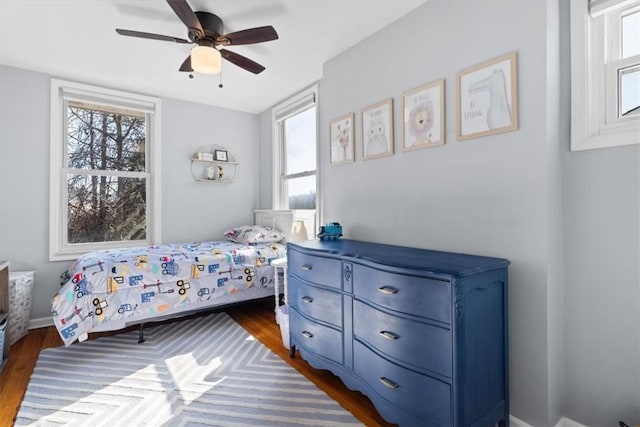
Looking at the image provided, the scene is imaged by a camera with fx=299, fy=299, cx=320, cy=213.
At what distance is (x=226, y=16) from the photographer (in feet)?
7.06

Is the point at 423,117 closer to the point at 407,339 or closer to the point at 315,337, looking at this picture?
the point at 407,339

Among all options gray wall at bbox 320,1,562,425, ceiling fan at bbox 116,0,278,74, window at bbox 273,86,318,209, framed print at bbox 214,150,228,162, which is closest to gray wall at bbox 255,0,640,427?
gray wall at bbox 320,1,562,425

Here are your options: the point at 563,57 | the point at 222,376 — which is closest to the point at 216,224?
the point at 222,376

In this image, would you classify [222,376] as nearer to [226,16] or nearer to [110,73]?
[226,16]

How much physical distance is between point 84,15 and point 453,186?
2805mm

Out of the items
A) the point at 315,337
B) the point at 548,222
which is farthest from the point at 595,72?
the point at 315,337

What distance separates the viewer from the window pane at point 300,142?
3.48 meters

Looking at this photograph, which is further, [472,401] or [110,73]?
[110,73]

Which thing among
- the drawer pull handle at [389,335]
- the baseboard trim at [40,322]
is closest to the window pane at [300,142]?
the drawer pull handle at [389,335]

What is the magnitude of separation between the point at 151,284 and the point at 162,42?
2045mm

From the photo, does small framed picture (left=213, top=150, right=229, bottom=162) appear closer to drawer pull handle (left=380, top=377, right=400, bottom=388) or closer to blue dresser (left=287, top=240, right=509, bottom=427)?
blue dresser (left=287, top=240, right=509, bottom=427)

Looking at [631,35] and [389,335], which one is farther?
[389,335]

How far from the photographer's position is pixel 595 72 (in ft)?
4.64

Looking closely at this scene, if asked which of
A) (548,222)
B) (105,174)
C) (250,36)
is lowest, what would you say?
(548,222)
